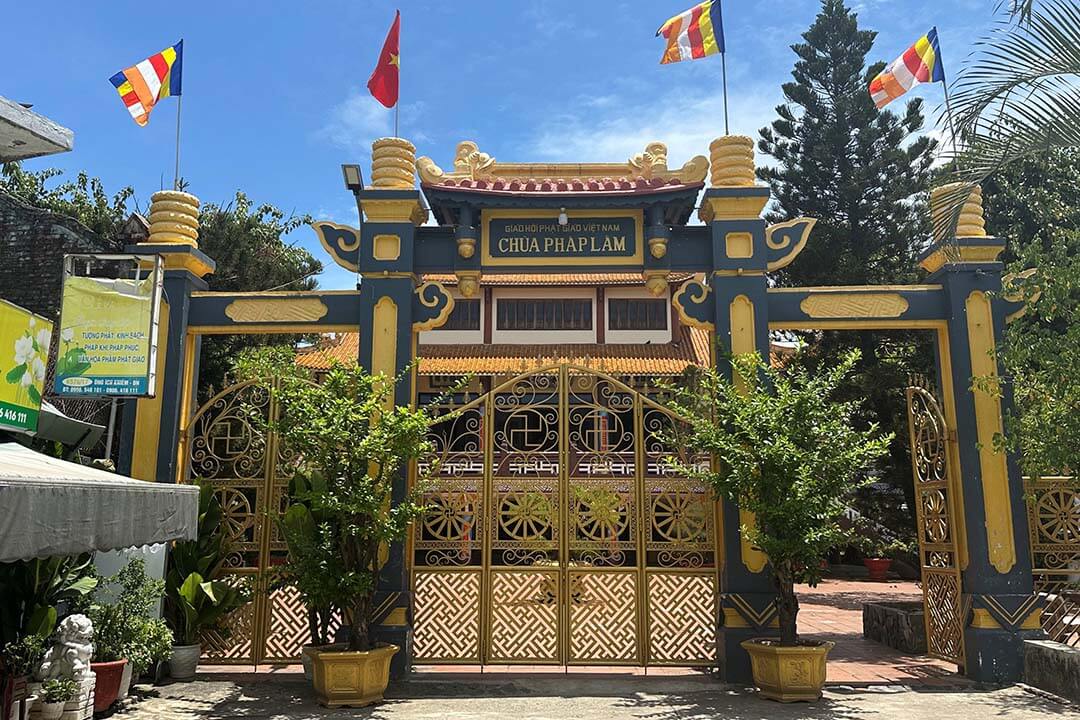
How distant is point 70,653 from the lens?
546 cm

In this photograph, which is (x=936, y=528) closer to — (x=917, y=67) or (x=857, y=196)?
(x=917, y=67)

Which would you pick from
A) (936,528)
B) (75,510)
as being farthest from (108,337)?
(936,528)

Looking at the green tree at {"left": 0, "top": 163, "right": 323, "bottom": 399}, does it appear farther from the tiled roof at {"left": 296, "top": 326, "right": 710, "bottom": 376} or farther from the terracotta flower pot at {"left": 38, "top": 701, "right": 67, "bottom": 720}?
the terracotta flower pot at {"left": 38, "top": 701, "right": 67, "bottom": 720}

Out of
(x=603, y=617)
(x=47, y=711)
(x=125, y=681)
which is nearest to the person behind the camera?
(x=47, y=711)

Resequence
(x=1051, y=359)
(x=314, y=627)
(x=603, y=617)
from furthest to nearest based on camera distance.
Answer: (x=603, y=617)
(x=314, y=627)
(x=1051, y=359)

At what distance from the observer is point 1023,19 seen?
5.64 metres

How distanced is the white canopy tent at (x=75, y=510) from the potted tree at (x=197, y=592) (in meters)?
1.99

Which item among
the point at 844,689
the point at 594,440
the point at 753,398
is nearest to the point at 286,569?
the point at 594,440

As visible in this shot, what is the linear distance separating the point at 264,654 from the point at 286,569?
1.30 meters

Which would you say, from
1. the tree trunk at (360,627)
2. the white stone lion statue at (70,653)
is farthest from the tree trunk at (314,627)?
the white stone lion statue at (70,653)

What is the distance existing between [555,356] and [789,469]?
12.8 meters

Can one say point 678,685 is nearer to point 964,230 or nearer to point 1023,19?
point 964,230

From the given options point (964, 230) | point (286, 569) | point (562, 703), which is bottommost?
point (562, 703)

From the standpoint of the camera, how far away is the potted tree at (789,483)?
250 inches
